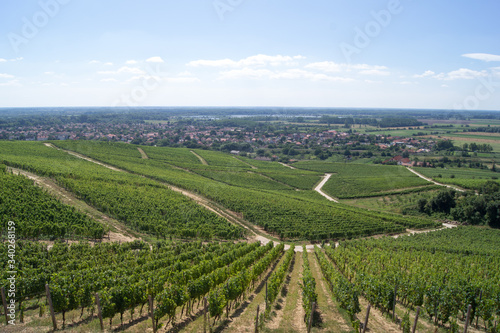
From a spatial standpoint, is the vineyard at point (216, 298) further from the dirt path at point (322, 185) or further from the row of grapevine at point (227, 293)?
the dirt path at point (322, 185)

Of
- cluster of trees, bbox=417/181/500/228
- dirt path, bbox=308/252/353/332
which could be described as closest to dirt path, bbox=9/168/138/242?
dirt path, bbox=308/252/353/332

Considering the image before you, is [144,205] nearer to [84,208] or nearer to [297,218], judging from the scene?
[84,208]

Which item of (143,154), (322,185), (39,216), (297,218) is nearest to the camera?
(39,216)

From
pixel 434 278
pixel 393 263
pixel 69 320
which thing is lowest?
pixel 393 263

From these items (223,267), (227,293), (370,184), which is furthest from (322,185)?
(227,293)

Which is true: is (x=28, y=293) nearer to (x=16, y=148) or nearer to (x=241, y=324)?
(x=241, y=324)

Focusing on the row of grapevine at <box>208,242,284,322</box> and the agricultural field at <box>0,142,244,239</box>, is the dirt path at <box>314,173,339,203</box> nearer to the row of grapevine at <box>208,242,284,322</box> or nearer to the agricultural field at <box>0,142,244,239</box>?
the agricultural field at <box>0,142,244,239</box>

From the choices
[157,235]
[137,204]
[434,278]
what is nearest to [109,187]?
[137,204]
